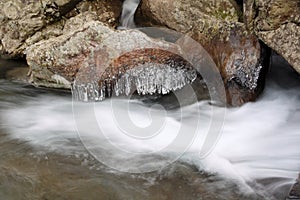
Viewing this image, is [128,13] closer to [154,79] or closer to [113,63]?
[113,63]

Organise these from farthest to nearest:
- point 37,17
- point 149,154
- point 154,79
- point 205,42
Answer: point 37,17 → point 154,79 → point 205,42 → point 149,154

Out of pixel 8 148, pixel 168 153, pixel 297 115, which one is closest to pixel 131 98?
pixel 168 153

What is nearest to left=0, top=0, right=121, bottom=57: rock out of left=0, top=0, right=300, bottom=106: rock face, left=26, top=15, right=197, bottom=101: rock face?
left=0, top=0, right=300, bottom=106: rock face

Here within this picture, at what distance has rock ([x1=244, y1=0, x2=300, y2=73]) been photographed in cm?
577

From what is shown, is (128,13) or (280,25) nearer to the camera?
(280,25)

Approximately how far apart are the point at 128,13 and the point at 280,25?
371cm

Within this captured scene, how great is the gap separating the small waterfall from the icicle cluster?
191 cm

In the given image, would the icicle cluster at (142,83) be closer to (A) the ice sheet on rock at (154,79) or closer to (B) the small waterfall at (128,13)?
(A) the ice sheet on rock at (154,79)

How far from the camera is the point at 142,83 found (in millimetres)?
6832

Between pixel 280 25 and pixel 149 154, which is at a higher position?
pixel 280 25

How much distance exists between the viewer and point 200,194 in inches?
177

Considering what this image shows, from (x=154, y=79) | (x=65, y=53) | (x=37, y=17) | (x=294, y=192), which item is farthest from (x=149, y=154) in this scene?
(x=37, y=17)

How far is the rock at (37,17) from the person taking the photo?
8445 mm

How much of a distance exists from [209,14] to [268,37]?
1.20 metres
